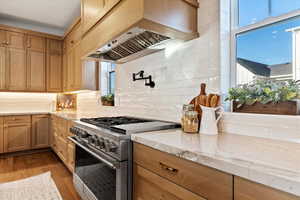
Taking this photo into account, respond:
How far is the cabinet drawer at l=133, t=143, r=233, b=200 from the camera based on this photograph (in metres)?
0.66

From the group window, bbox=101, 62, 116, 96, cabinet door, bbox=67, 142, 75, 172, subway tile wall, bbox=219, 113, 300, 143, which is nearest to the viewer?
subway tile wall, bbox=219, 113, 300, 143

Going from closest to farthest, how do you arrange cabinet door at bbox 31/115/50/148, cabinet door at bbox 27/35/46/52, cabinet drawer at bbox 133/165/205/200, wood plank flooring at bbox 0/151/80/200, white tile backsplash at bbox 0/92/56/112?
1. cabinet drawer at bbox 133/165/205/200
2. wood plank flooring at bbox 0/151/80/200
3. cabinet door at bbox 31/115/50/148
4. cabinet door at bbox 27/35/46/52
5. white tile backsplash at bbox 0/92/56/112

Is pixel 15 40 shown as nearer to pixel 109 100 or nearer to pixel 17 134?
pixel 17 134

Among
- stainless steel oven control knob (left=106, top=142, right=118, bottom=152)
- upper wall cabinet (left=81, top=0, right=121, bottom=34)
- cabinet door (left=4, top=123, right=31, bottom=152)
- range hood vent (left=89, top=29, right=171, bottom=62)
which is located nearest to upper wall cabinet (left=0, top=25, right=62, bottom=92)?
cabinet door (left=4, top=123, right=31, bottom=152)

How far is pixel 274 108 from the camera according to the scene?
1094mm

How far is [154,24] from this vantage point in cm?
119

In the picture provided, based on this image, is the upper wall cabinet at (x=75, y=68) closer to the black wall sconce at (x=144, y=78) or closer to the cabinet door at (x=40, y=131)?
the cabinet door at (x=40, y=131)

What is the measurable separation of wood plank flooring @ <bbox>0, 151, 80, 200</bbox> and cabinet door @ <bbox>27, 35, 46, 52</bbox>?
222 cm

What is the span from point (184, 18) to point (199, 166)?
3.60 feet

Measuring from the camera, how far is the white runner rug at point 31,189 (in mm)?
1939

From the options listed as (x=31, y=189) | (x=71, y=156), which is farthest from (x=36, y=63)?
(x=31, y=189)

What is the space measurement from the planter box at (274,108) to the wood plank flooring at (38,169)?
194 cm

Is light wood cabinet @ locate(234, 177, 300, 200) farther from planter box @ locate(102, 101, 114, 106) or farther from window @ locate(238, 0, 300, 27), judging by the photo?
planter box @ locate(102, 101, 114, 106)

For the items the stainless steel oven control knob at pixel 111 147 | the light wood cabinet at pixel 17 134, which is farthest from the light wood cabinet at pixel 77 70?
the stainless steel oven control knob at pixel 111 147
